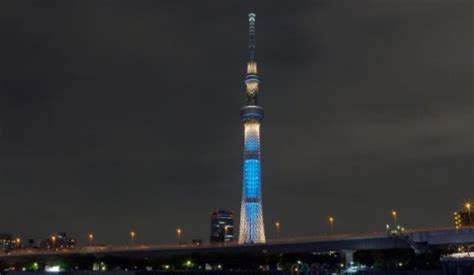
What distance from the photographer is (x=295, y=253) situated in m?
156

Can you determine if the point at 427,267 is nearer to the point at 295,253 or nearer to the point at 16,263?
the point at 295,253

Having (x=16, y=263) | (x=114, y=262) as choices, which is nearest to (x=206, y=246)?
(x=114, y=262)

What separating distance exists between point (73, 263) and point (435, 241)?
104618mm

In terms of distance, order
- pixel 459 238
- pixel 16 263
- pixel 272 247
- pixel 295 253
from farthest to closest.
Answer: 1. pixel 16 263
2. pixel 295 253
3. pixel 272 247
4. pixel 459 238

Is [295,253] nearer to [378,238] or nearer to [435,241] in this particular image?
[378,238]

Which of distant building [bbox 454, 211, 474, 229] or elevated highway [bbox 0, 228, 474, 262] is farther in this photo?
distant building [bbox 454, 211, 474, 229]

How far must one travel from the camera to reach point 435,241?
118562mm

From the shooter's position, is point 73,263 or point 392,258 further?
point 73,263

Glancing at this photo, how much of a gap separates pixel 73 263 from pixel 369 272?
9453cm

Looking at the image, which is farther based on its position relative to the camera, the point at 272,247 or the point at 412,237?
the point at 272,247

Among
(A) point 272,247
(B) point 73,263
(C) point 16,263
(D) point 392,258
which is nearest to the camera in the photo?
(D) point 392,258

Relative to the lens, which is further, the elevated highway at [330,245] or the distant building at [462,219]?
the distant building at [462,219]

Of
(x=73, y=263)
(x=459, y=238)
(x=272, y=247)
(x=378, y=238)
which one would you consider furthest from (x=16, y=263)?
(x=459, y=238)

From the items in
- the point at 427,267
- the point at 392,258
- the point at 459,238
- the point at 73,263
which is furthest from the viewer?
the point at 73,263
